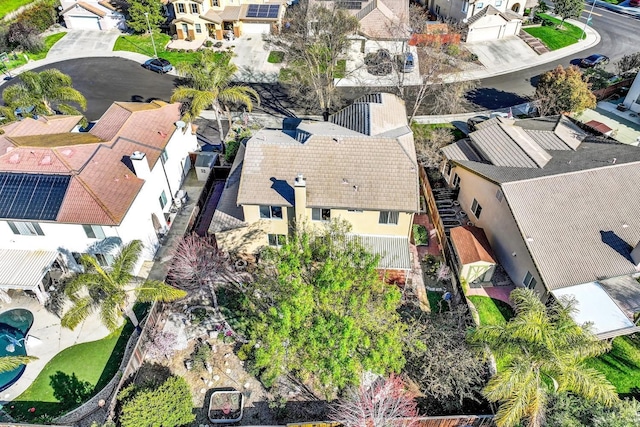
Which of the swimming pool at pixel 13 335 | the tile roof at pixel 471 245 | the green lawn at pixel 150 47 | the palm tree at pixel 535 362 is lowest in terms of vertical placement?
the swimming pool at pixel 13 335

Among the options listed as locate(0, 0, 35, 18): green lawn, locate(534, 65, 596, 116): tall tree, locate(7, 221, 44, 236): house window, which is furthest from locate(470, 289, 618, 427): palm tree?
locate(0, 0, 35, 18): green lawn

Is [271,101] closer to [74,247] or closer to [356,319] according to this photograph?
[74,247]

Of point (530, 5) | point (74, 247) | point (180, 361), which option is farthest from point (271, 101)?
point (530, 5)

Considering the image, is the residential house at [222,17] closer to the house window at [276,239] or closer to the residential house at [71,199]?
the residential house at [71,199]

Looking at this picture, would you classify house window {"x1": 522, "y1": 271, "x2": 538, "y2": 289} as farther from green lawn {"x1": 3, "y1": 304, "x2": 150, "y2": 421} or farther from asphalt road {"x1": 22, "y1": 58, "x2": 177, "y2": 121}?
asphalt road {"x1": 22, "y1": 58, "x2": 177, "y2": 121}

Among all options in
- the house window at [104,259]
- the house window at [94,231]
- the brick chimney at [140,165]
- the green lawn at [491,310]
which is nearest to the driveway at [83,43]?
the brick chimney at [140,165]

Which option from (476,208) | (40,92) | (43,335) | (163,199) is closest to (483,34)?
(476,208)
